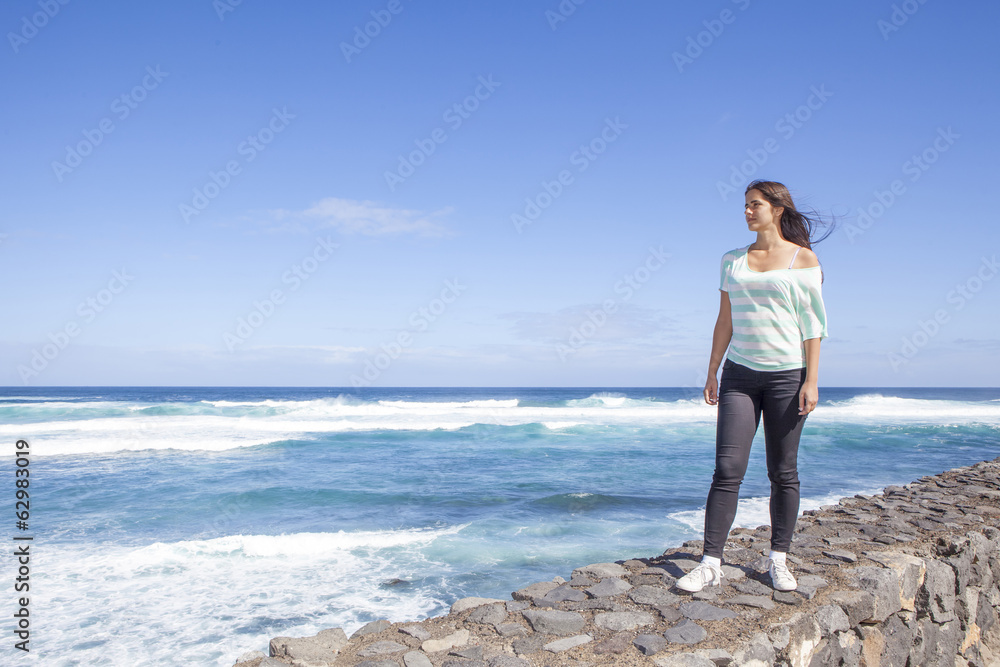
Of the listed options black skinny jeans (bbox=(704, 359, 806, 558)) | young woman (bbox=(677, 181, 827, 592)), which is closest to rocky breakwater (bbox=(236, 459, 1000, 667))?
young woman (bbox=(677, 181, 827, 592))

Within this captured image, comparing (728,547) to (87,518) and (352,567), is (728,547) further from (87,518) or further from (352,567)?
(87,518)

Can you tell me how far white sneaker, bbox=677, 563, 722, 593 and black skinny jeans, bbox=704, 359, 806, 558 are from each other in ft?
0.67

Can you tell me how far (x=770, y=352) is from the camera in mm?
2998

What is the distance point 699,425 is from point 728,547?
19864mm

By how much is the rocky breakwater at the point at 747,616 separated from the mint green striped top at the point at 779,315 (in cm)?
128

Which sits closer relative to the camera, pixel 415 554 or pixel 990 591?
pixel 990 591

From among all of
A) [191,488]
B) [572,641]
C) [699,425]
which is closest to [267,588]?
[572,641]

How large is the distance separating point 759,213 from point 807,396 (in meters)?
0.95

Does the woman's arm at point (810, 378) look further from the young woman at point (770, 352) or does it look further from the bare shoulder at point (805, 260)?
the bare shoulder at point (805, 260)

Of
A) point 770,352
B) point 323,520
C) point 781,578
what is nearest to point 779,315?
point 770,352

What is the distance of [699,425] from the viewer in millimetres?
22984

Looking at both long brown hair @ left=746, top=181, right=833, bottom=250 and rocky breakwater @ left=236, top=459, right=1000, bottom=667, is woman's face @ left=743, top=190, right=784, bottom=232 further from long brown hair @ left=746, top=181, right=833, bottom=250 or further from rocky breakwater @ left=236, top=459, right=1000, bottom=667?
rocky breakwater @ left=236, top=459, right=1000, bottom=667

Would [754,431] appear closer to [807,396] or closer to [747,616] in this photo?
[807,396]

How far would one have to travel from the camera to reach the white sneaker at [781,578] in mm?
3236
